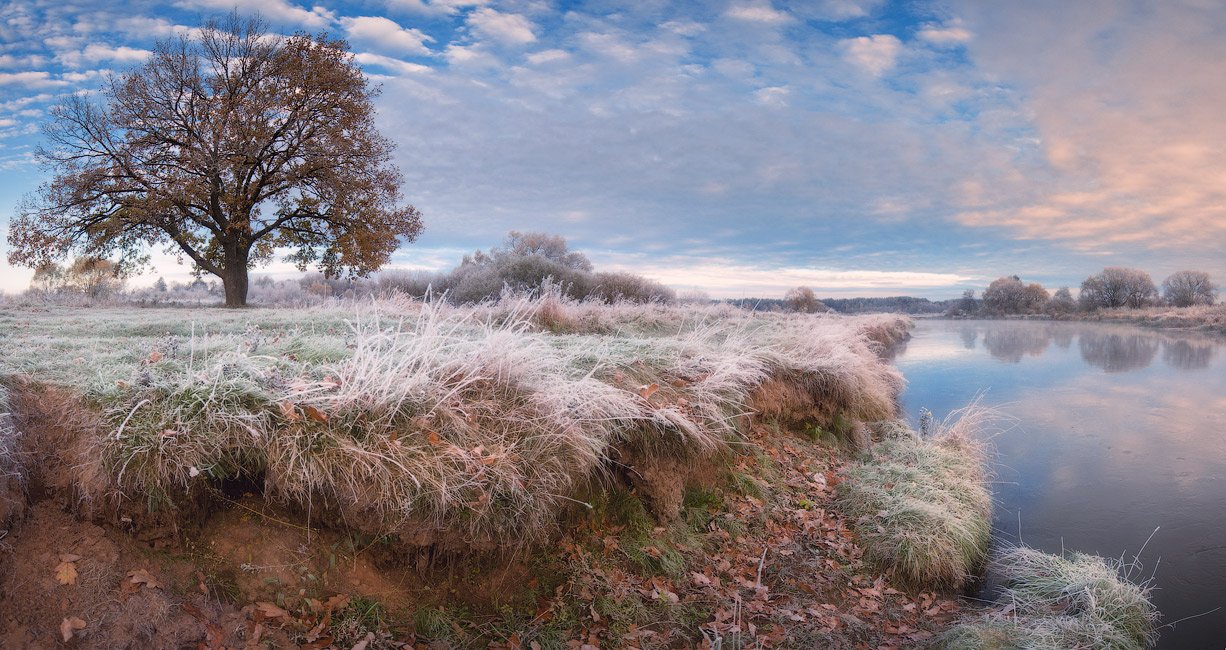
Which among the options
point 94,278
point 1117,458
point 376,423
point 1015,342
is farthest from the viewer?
point 1015,342

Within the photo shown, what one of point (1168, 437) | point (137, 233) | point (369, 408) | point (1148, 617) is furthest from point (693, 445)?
point (137, 233)

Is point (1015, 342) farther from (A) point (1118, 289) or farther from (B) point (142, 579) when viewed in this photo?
(B) point (142, 579)

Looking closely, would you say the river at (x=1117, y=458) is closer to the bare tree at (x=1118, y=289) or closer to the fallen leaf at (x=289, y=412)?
the fallen leaf at (x=289, y=412)

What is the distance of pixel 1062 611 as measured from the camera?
5176 millimetres

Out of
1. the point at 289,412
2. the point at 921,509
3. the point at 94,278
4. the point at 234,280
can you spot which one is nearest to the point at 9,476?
the point at 289,412

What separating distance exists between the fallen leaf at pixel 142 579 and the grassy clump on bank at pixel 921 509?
5887 millimetres

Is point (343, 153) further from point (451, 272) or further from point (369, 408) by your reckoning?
point (369, 408)

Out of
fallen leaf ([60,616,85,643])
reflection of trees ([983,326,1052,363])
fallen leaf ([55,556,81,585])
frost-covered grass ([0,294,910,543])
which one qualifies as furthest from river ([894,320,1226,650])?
fallen leaf ([55,556,81,585])

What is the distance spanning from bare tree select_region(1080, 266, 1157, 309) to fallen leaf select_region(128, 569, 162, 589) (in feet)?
175

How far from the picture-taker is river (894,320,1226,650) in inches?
252

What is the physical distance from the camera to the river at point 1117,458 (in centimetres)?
641

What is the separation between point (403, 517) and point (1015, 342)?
33155mm

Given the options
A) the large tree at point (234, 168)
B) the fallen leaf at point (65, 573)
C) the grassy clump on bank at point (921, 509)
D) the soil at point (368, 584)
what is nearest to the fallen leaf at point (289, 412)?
the soil at point (368, 584)

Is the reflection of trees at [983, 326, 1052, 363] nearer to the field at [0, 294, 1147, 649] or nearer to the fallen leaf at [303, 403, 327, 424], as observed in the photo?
the field at [0, 294, 1147, 649]
